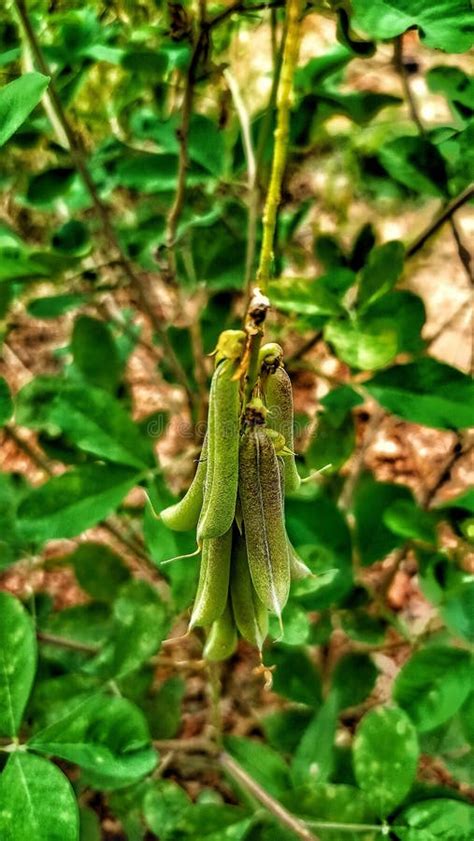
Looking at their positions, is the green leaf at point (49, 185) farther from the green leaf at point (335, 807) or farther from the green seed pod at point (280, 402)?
the green leaf at point (335, 807)

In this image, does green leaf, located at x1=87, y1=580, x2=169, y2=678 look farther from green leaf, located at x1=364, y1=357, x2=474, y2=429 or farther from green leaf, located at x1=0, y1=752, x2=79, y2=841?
green leaf, located at x1=364, y1=357, x2=474, y2=429

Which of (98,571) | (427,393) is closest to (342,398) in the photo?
(427,393)

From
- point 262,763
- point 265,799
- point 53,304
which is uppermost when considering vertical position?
point 53,304

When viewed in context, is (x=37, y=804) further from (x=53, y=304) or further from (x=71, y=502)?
(x=53, y=304)

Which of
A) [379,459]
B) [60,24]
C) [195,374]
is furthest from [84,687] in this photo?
[379,459]

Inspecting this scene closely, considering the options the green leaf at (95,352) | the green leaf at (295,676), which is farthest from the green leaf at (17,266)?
the green leaf at (295,676)

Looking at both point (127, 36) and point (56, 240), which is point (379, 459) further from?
point (127, 36)

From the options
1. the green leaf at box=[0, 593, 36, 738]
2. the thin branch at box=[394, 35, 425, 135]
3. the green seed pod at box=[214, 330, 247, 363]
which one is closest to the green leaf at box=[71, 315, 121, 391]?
the green leaf at box=[0, 593, 36, 738]
